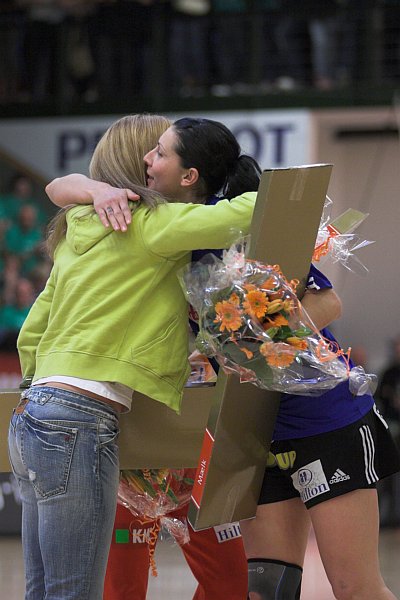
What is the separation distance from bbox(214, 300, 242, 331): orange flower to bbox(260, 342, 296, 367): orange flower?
0.08 m

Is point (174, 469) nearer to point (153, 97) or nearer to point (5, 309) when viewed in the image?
point (5, 309)

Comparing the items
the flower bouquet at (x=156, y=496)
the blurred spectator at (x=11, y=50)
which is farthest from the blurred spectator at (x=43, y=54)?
the flower bouquet at (x=156, y=496)

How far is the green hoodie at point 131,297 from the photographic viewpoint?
245 cm

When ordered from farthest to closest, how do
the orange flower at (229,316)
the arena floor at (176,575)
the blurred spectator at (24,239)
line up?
the blurred spectator at (24,239) < the arena floor at (176,575) < the orange flower at (229,316)

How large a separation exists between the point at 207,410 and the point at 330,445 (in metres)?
0.36

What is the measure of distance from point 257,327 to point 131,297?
0.30 meters

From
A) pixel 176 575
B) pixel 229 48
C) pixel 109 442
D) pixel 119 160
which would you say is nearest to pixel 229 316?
pixel 109 442

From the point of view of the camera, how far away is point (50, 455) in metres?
2.40

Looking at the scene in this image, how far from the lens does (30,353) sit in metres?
2.78

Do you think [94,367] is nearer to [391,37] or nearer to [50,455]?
[50,455]

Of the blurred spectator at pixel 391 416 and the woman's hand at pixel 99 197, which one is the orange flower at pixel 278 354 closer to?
the woman's hand at pixel 99 197

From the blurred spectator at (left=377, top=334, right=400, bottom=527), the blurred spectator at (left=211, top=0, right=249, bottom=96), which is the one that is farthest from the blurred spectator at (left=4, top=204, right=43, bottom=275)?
the blurred spectator at (left=377, top=334, right=400, bottom=527)

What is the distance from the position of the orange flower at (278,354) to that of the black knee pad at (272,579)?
24.1 inches

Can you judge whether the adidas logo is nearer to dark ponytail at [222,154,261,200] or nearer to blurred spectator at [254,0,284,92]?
dark ponytail at [222,154,261,200]
